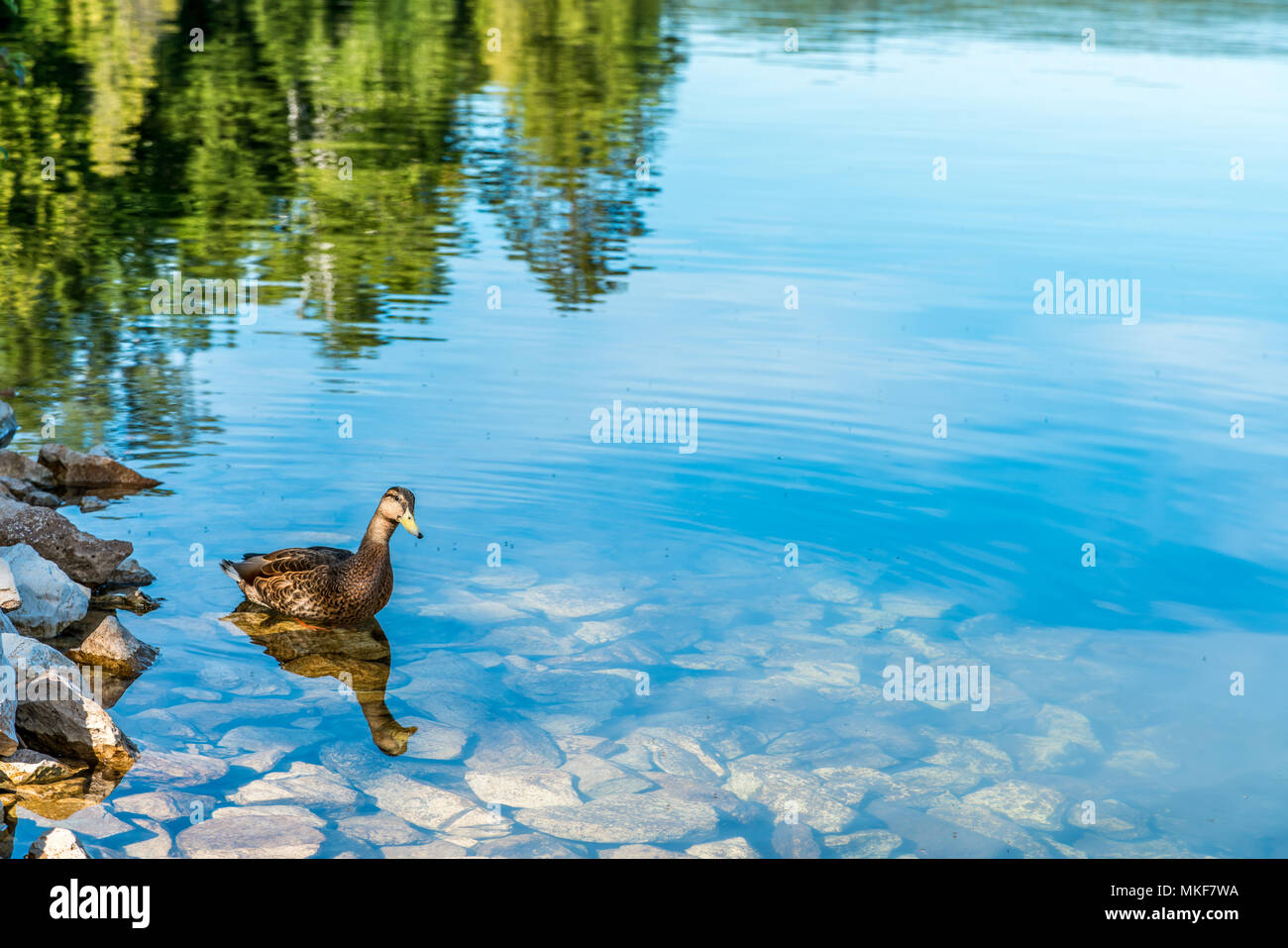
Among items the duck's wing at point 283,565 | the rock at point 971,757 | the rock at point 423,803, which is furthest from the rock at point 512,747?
the rock at point 971,757

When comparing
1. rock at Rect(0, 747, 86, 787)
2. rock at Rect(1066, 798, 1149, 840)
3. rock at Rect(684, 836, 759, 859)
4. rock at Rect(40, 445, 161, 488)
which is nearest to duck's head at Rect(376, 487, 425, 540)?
rock at Rect(0, 747, 86, 787)

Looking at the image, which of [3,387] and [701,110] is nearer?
[3,387]

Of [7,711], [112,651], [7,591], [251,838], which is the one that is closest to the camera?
[251,838]

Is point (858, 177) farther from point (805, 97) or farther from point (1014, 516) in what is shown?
point (1014, 516)

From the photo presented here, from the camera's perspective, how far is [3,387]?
16625 mm

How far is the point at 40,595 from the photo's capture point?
1066cm

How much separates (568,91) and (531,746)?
39533mm

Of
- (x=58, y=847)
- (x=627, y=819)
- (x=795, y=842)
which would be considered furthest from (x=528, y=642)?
(x=58, y=847)

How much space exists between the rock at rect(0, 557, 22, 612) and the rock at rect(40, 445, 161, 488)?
383 cm

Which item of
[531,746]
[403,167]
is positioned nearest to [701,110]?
[403,167]

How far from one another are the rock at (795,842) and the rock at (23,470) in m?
8.91

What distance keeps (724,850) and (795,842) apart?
48cm

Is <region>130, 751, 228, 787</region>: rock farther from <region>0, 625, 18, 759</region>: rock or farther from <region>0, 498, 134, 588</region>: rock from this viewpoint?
<region>0, 498, 134, 588</region>: rock

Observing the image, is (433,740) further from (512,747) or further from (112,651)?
(112,651)
